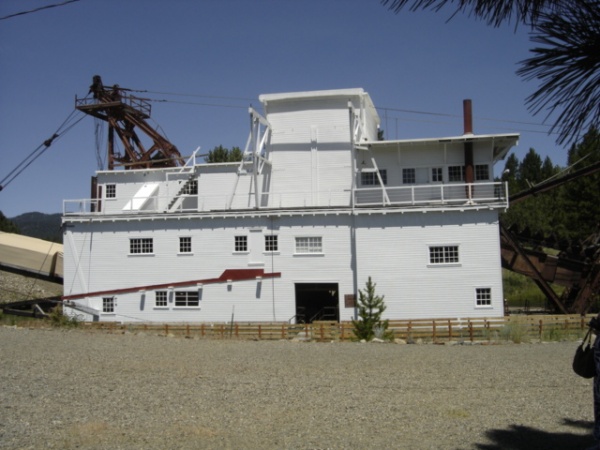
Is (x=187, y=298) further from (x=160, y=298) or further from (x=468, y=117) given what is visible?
(x=468, y=117)

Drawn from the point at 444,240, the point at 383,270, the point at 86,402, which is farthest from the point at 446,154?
the point at 86,402

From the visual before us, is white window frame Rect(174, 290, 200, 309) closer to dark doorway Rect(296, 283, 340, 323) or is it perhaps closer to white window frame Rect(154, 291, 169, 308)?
white window frame Rect(154, 291, 169, 308)

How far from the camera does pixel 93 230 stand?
31.2 m

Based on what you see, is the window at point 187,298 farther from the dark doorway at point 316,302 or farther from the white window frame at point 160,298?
the dark doorway at point 316,302

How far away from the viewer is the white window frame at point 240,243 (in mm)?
29516

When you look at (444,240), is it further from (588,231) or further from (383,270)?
(588,231)

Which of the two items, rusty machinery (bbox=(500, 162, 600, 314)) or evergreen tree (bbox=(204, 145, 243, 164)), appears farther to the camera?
evergreen tree (bbox=(204, 145, 243, 164))

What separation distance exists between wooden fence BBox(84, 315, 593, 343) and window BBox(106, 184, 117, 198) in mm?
10717

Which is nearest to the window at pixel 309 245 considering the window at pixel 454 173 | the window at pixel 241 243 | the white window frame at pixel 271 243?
the white window frame at pixel 271 243

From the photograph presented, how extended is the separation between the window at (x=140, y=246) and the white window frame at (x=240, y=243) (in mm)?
4223

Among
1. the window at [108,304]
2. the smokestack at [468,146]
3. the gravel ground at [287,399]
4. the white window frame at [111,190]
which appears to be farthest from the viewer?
the white window frame at [111,190]

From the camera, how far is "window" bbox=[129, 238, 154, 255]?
→ 30531 millimetres

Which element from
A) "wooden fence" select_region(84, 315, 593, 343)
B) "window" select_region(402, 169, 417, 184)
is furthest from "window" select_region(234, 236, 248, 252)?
"window" select_region(402, 169, 417, 184)

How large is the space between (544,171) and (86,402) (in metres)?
86.7
